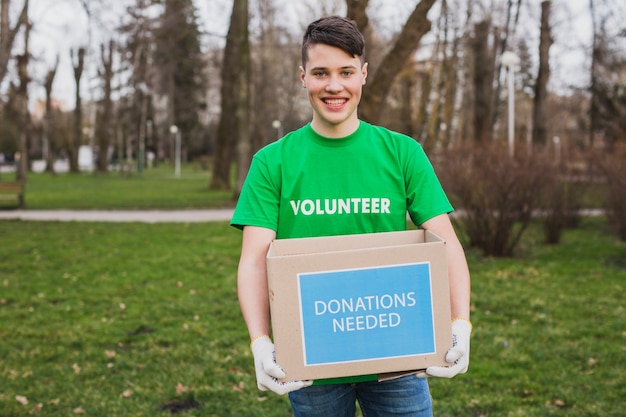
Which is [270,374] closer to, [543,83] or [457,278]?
[457,278]

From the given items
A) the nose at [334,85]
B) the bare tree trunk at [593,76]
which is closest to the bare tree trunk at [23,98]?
the bare tree trunk at [593,76]

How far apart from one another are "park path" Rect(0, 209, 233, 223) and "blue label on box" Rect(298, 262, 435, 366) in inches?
520

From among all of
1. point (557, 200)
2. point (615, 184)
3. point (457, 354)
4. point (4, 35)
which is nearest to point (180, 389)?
point (457, 354)

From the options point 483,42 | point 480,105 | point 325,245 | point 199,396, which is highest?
point 483,42

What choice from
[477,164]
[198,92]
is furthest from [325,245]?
[198,92]

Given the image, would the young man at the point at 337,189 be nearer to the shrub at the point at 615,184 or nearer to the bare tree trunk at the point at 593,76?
the shrub at the point at 615,184

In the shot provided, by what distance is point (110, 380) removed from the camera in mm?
5113

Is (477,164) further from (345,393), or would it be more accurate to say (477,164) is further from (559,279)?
(345,393)

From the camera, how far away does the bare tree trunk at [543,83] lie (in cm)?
2100

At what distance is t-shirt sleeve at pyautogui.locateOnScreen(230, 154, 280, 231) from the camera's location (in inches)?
84.2

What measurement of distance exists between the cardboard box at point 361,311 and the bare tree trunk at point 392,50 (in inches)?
397

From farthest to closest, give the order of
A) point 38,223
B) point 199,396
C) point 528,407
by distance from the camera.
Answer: point 38,223 → point 199,396 → point 528,407

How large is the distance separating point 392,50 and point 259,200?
10133 mm

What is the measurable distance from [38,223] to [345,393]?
13.6 m
